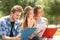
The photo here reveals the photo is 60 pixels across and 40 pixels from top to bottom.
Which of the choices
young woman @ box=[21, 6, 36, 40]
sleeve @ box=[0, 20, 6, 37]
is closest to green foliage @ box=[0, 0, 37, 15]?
young woman @ box=[21, 6, 36, 40]

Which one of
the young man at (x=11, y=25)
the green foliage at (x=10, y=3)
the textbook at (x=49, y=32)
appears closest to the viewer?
the young man at (x=11, y=25)

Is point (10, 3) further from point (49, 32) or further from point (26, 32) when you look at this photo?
point (26, 32)

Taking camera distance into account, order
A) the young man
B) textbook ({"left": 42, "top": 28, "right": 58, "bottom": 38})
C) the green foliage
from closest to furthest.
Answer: the young man, textbook ({"left": 42, "top": 28, "right": 58, "bottom": 38}), the green foliage

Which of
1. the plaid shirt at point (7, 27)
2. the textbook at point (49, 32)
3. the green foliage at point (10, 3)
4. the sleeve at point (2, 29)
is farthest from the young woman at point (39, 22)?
the green foliage at point (10, 3)

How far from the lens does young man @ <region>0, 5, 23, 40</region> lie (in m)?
2.97

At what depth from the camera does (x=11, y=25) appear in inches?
121

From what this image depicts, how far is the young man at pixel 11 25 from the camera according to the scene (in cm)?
297

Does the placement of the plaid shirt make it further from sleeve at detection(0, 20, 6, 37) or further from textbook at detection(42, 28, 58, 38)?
textbook at detection(42, 28, 58, 38)

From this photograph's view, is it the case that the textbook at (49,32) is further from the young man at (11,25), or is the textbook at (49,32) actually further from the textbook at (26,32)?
the young man at (11,25)

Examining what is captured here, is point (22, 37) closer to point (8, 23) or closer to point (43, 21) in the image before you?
point (8, 23)

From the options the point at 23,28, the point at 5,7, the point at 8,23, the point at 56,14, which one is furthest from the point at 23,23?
the point at 56,14

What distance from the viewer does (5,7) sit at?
7395 millimetres

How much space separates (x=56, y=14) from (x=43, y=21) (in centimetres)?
1724

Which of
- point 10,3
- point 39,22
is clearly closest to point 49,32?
point 39,22
